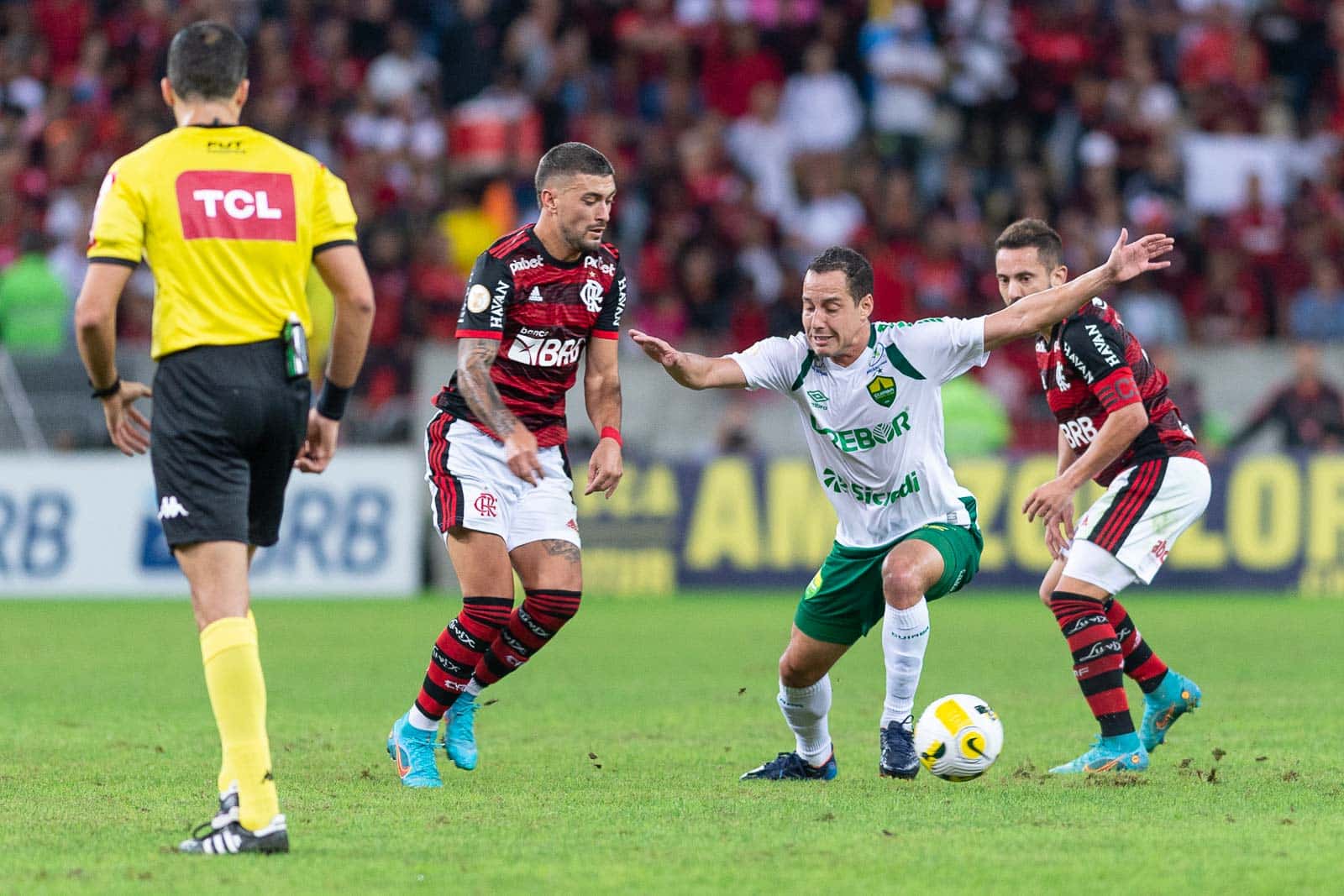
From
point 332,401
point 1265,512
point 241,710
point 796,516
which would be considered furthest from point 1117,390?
point 1265,512

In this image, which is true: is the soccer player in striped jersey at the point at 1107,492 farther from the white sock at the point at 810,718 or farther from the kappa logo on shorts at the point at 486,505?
the kappa logo on shorts at the point at 486,505

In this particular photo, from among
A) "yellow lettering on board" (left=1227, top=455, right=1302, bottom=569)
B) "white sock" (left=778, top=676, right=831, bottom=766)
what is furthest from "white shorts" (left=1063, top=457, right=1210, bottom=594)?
"yellow lettering on board" (left=1227, top=455, right=1302, bottom=569)

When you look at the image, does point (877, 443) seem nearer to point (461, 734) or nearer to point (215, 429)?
point (461, 734)

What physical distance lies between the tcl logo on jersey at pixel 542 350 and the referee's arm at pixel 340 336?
1.82m

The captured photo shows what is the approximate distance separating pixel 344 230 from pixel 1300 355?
566 inches

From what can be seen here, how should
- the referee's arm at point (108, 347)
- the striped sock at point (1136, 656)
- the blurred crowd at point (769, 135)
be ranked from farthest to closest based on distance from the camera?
the blurred crowd at point (769, 135)
the striped sock at point (1136, 656)
the referee's arm at point (108, 347)

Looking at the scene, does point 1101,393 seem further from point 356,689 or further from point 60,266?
point 60,266

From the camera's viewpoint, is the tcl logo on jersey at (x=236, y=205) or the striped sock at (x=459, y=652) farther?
the striped sock at (x=459, y=652)

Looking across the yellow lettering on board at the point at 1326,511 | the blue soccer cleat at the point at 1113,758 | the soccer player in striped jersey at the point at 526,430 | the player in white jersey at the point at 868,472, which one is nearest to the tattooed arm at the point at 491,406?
the soccer player in striped jersey at the point at 526,430

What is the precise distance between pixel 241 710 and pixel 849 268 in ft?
10.6

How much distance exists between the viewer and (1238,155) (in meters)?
21.9

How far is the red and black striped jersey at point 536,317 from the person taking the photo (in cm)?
778

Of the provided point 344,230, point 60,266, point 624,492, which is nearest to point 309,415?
point 344,230

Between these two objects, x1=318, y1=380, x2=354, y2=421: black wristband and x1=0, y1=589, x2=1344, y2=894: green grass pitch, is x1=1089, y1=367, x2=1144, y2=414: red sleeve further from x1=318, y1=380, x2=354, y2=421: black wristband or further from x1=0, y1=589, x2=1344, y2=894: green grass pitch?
x1=318, y1=380, x2=354, y2=421: black wristband
